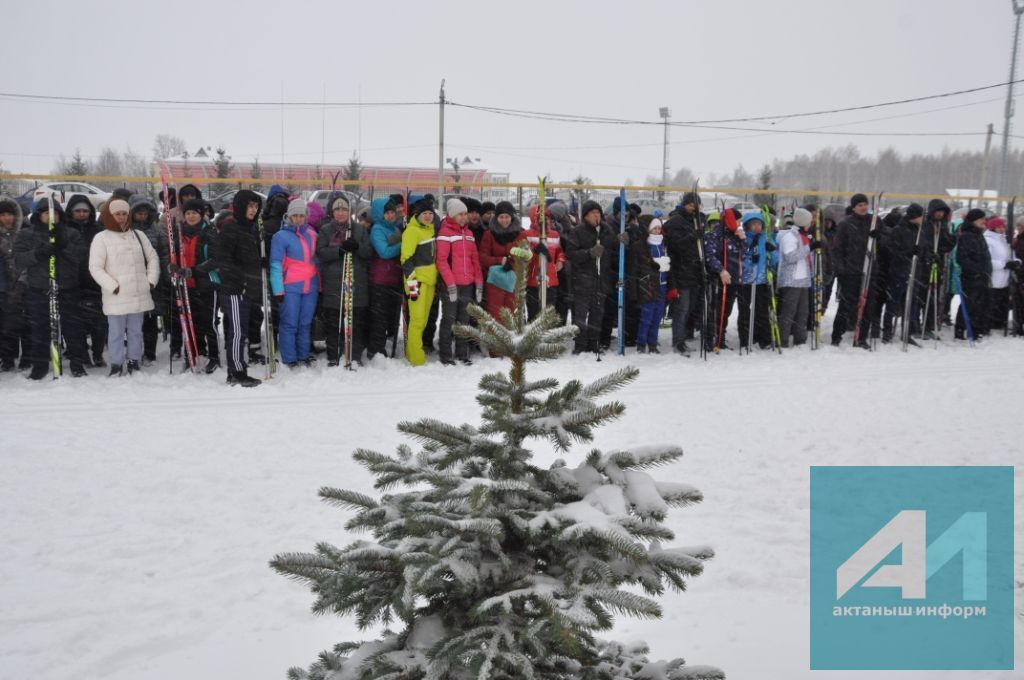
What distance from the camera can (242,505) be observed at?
595cm

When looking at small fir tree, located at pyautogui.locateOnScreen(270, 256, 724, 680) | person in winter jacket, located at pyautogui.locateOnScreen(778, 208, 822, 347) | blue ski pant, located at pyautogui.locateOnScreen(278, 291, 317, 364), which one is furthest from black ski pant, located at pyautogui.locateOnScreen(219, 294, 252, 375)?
person in winter jacket, located at pyautogui.locateOnScreen(778, 208, 822, 347)

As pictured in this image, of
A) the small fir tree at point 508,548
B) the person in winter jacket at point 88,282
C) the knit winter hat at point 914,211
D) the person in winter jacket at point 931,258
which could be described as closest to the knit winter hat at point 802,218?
the knit winter hat at point 914,211

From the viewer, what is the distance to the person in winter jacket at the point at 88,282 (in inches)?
380

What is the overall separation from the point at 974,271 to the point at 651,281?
5.52 meters

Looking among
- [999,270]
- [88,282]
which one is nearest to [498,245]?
[88,282]

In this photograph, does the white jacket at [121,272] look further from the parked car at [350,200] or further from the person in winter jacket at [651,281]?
the person in winter jacket at [651,281]

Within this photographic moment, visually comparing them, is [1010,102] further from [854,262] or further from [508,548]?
[508,548]

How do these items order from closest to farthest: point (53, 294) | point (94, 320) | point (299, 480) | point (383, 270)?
point (299, 480) < point (53, 294) < point (94, 320) < point (383, 270)

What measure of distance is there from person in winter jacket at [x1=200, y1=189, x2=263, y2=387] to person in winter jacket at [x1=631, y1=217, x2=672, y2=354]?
194 inches

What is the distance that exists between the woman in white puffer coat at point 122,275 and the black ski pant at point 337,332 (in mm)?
2004

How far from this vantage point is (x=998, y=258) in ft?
43.2

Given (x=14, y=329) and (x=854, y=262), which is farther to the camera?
(x=854, y=262)

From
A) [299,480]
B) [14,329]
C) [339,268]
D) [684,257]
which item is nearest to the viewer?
[299,480]

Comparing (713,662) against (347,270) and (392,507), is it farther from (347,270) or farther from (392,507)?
(347,270)
